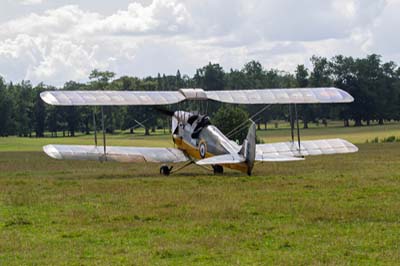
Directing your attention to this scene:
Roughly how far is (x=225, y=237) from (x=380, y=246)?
2.23 metres

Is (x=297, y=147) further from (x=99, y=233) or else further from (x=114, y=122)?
(x=114, y=122)

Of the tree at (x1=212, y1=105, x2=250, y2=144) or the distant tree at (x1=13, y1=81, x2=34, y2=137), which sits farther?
the distant tree at (x1=13, y1=81, x2=34, y2=137)

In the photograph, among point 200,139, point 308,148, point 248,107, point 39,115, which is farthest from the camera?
point 39,115

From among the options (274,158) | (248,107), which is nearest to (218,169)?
(274,158)

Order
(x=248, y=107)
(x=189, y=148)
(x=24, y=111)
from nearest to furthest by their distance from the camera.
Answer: (x=189, y=148), (x=248, y=107), (x=24, y=111)

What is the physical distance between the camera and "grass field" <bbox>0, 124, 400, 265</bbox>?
9.83 metres

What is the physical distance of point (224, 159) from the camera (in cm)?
2031

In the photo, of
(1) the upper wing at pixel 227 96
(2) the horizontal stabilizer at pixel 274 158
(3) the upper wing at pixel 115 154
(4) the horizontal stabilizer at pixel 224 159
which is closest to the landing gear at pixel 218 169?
(3) the upper wing at pixel 115 154

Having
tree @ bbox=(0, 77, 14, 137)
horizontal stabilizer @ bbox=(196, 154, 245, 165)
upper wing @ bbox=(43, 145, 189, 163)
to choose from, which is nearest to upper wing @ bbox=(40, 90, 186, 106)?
upper wing @ bbox=(43, 145, 189, 163)

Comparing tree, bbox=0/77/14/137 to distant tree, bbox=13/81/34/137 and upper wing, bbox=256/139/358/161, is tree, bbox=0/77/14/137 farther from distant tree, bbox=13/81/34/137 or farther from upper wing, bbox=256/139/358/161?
upper wing, bbox=256/139/358/161

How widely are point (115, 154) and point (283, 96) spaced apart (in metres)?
5.51

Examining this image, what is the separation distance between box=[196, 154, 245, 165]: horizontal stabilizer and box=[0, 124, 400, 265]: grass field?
48 centimetres

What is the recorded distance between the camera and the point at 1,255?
10.1m

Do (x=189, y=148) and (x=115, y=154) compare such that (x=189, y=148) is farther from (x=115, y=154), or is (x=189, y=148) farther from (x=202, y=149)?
(x=115, y=154)
